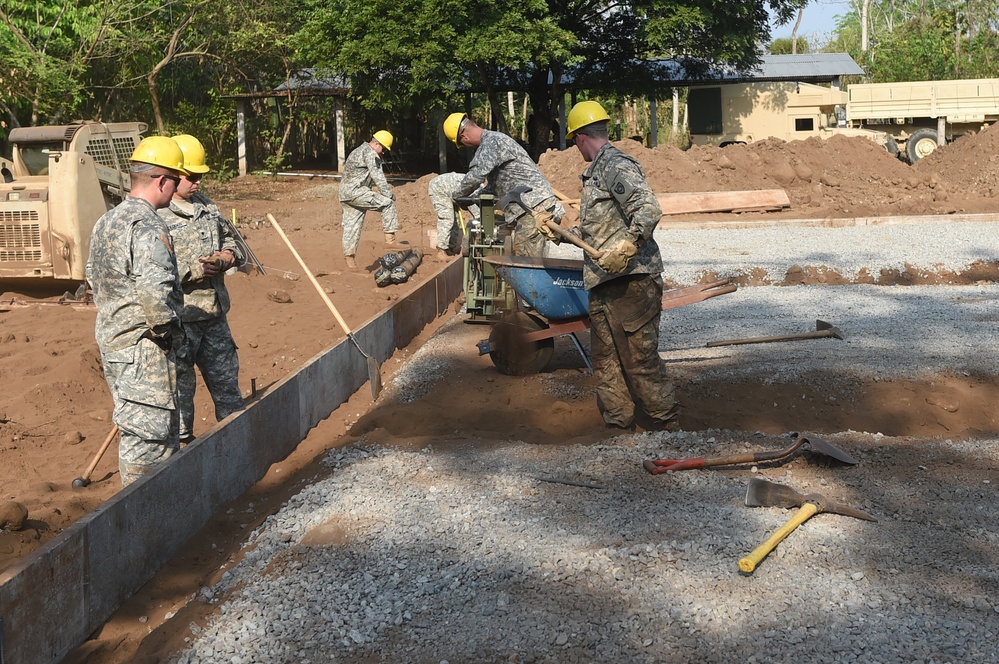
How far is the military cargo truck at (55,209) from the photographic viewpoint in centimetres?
1045

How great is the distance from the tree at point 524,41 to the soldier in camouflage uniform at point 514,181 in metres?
15.6

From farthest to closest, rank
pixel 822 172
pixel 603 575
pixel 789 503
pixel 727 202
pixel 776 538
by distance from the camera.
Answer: pixel 822 172
pixel 727 202
pixel 789 503
pixel 776 538
pixel 603 575

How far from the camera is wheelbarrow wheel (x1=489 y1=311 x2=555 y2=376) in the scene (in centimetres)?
765

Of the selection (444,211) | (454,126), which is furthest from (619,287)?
(444,211)

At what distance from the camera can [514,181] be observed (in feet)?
28.4

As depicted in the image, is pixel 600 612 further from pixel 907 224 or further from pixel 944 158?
pixel 944 158

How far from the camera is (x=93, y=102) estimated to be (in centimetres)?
2833

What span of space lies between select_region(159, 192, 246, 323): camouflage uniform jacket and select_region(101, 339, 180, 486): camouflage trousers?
81 cm

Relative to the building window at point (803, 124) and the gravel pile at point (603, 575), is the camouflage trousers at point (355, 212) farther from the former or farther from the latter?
the building window at point (803, 124)

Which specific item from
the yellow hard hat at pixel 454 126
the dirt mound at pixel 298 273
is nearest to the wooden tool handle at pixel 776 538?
the dirt mound at pixel 298 273

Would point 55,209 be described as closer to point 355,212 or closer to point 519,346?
point 355,212

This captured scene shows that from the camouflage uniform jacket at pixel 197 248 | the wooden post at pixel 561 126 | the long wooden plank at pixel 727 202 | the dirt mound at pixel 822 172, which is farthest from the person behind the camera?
the wooden post at pixel 561 126

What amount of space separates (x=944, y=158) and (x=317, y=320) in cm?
1735

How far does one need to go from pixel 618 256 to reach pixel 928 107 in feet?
75.3
